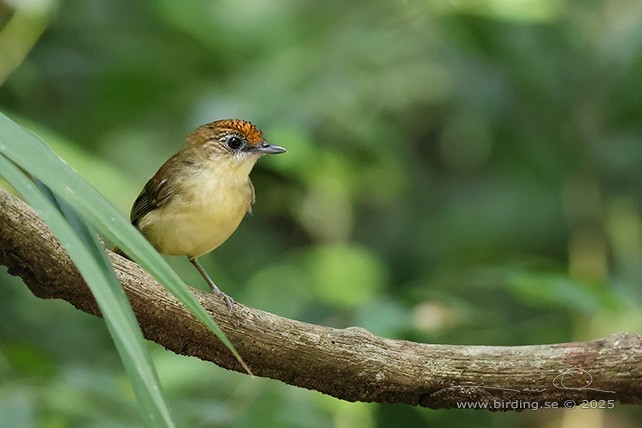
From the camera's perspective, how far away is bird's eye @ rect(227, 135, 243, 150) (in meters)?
3.59

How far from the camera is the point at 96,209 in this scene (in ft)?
4.38

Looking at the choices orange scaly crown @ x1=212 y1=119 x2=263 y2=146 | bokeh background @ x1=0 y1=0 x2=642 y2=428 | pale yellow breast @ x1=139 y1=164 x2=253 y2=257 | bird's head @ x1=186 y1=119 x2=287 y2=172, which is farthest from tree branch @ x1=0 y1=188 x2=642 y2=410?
orange scaly crown @ x1=212 y1=119 x2=263 y2=146

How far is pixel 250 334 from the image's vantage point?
8.32 feet

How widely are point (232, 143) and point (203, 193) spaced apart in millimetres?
393

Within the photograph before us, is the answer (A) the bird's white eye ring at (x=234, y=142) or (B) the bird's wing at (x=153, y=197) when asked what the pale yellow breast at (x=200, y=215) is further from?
(A) the bird's white eye ring at (x=234, y=142)

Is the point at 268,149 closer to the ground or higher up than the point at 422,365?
higher up


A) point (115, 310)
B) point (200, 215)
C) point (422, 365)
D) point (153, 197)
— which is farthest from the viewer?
Result: point (153, 197)

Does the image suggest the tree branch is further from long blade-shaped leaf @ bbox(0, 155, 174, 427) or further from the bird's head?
long blade-shaped leaf @ bbox(0, 155, 174, 427)

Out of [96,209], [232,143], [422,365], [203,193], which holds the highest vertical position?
[232,143]

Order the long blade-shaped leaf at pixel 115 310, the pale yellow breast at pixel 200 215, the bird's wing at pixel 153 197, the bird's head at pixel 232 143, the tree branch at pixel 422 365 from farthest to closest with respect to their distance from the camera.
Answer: the bird's head at pixel 232 143 → the bird's wing at pixel 153 197 → the pale yellow breast at pixel 200 215 → the tree branch at pixel 422 365 → the long blade-shaped leaf at pixel 115 310

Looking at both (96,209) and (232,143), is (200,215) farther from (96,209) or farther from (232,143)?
(96,209)

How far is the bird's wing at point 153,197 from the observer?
339cm

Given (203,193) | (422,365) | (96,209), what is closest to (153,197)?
(203,193)

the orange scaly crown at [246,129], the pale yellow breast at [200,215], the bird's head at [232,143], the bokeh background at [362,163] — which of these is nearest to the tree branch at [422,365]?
the pale yellow breast at [200,215]
